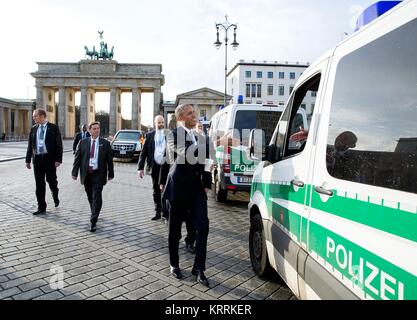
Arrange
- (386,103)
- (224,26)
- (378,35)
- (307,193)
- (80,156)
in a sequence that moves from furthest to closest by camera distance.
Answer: (224,26) → (80,156) → (307,193) → (378,35) → (386,103)

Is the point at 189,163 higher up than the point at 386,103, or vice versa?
the point at 386,103

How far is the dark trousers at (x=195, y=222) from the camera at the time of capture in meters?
3.62

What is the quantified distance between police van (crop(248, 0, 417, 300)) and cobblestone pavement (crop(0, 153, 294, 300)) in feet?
4.01

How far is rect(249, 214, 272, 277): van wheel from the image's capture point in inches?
146

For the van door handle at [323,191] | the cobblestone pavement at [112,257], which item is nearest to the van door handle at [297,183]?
the van door handle at [323,191]

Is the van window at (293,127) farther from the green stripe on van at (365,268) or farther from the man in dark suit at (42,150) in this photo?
the man in dark suit at (42,150)

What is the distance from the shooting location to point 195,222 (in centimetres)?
363

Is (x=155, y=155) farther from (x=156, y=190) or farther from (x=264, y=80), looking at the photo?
(x=264, y=80)

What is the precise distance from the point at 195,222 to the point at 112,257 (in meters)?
1.52

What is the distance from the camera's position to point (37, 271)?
386 cm

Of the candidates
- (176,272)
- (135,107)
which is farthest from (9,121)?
(176,272)
